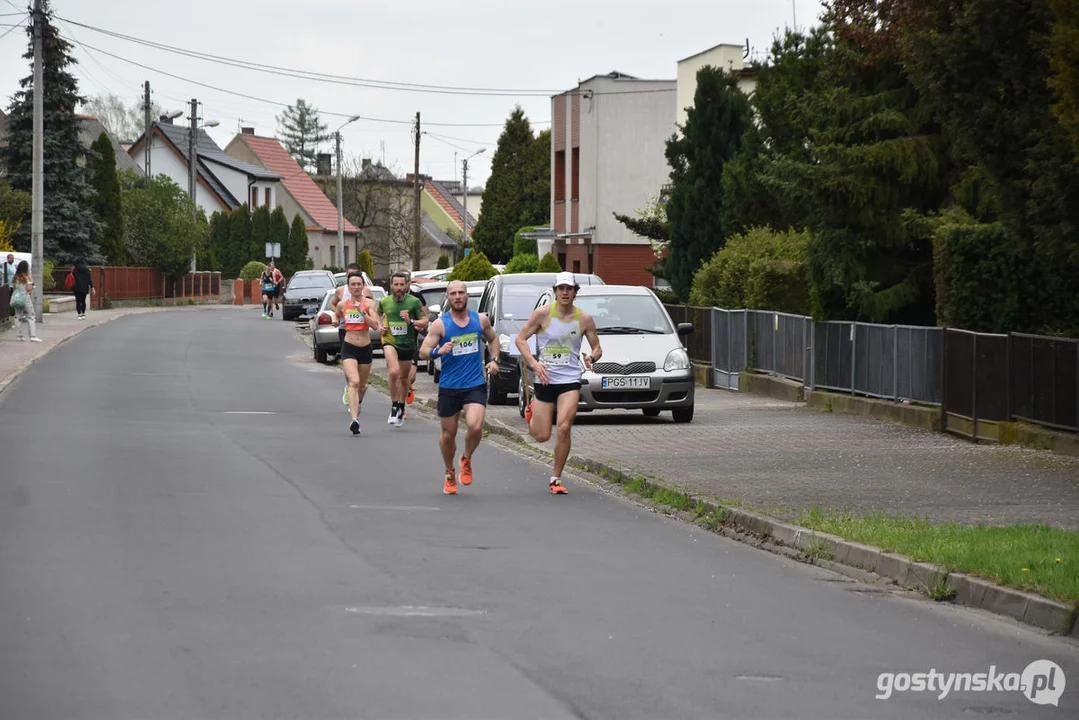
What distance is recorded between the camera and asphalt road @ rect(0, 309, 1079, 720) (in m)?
6.55

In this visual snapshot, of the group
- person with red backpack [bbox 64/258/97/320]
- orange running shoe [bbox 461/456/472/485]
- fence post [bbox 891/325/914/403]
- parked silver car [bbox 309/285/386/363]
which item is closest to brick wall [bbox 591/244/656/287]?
person with red backpack [bbox 64/258/97/320]

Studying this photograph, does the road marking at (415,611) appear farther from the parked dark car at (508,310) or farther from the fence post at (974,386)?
the parked dark car at (508,310)

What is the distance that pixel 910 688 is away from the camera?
6.92 m

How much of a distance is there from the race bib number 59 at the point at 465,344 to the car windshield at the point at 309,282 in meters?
44.9

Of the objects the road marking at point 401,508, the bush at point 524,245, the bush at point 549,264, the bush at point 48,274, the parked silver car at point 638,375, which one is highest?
the bush at point 524,245

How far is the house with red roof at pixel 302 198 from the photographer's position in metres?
110

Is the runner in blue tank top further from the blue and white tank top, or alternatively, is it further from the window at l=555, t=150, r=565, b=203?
the window at l=555, t=150, r=565, b=203

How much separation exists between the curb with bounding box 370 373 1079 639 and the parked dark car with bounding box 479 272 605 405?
374 inches

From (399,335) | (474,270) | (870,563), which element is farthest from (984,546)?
(474,270)

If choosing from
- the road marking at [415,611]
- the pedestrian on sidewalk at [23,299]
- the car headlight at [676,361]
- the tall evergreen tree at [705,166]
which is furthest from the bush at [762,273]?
the road marking at [415,611]

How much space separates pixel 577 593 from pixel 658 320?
13.1m

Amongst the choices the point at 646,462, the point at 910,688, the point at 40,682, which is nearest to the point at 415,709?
the point at 40,682

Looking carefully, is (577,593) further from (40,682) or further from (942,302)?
(942,302)

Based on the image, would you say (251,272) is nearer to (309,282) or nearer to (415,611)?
(309,282)
